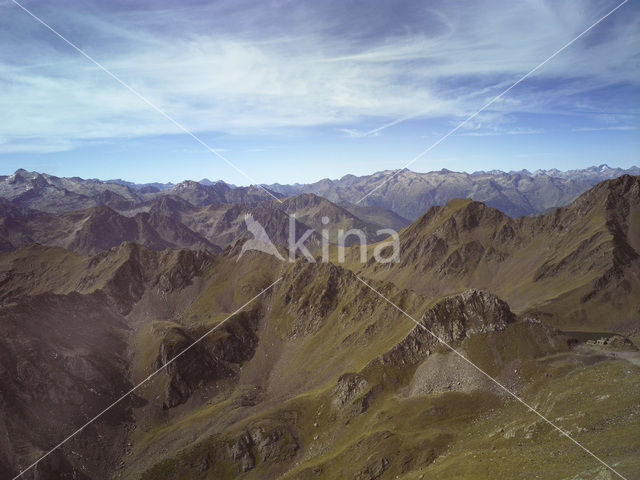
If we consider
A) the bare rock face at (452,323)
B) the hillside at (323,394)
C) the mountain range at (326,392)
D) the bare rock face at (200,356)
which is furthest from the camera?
the bare rock face at (200,356)

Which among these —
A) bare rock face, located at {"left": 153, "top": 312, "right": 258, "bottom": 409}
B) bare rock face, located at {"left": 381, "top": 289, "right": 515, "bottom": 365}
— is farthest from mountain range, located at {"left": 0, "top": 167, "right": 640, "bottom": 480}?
bare rock face, located at {"left": 153, "top": 312, "right": 258, "bottom": 409}

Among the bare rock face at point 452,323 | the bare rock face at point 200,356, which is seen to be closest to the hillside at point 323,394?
the bare rock face at point 452,323

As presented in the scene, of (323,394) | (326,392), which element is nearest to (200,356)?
(323,394)

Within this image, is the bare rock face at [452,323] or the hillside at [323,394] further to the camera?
the bare rock face at [452,323]

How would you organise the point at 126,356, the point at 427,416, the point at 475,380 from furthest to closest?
the point at 126,356, the point at 475,380, the point at 427,416

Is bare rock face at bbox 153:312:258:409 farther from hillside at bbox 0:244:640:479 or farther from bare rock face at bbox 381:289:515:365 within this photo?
bare rock face at bbox 381:289:515:365

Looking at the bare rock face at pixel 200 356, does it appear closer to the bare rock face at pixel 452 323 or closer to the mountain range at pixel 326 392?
the mountain range at pixel 326 392

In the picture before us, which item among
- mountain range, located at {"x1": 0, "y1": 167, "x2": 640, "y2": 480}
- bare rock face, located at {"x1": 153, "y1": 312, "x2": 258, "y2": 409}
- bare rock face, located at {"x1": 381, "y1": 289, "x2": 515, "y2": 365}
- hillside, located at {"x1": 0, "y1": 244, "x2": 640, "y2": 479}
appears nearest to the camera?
mountain range, located at {"x1": 0, "y1": 167, "x2": 640, "y2": 480}

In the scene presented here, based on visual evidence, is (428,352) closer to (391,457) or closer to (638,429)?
(391,457)

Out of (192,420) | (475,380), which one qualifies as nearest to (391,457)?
(475,380)
